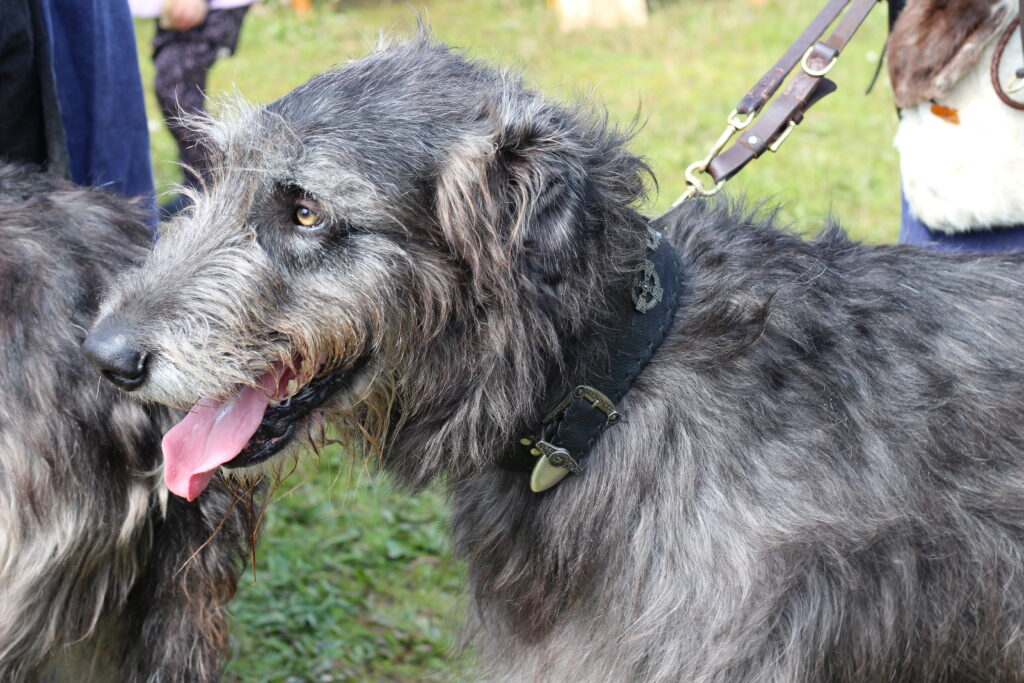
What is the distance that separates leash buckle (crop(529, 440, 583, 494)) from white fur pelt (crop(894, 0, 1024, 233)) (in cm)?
175

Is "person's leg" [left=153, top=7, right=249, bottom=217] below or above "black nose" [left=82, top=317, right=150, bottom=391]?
below

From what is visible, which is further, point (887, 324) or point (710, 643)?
point (887, 324)

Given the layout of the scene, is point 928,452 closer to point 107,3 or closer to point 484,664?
point 484,664

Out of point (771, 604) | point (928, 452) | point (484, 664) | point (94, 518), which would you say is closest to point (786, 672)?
point (771, 604)

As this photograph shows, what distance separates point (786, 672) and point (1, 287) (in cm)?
213

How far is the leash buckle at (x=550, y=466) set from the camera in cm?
260

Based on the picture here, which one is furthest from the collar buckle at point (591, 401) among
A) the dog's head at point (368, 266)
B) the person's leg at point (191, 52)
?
the person's leg at point (191, 52)

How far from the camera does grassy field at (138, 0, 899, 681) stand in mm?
4406

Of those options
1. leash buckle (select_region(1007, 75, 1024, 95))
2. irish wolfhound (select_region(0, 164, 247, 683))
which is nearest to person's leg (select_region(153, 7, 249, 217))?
irish wolfhound (select_region(0, 164, 247, 683))

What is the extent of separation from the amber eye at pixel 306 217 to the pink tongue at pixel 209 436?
1.22 ft

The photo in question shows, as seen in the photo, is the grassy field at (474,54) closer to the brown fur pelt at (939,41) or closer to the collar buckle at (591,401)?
the brown fur pelt at (939,41)

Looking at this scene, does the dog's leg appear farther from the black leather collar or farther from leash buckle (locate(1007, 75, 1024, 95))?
leash buckle (locate(1007, 75, 1024, 95))

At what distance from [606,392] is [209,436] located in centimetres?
96

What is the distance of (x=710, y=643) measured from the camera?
2557 mm
